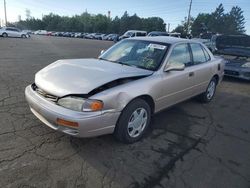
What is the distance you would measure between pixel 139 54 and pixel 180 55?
31.8 inches

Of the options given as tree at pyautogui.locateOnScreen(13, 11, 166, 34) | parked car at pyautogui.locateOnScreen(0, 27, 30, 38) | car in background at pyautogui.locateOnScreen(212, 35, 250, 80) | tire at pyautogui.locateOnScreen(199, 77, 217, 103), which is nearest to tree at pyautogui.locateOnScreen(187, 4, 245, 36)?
tree at pyautogui.locateOnScreen(13, 11, 166, 34)

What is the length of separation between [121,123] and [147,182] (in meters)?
0.86

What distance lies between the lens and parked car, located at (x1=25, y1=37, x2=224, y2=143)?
2.84 metres

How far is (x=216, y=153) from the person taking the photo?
334cm

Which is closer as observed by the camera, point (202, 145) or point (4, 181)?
point (4, 181)

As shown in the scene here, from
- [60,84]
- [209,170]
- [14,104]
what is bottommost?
[209,170]

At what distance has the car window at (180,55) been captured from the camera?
13.2 ft

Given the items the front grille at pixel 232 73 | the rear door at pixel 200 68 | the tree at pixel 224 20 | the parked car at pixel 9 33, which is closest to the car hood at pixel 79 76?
the rear door at pixel 200 68

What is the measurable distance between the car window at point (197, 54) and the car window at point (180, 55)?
25cm

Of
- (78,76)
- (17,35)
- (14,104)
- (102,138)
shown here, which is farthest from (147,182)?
(17,35)

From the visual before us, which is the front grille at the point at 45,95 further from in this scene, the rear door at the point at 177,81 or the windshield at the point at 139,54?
the rear door at the point at 177,81

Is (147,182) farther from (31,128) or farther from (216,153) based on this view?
(31,128)

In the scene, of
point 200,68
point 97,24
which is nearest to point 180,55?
point 200,68

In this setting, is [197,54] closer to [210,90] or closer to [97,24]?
[210,90]
